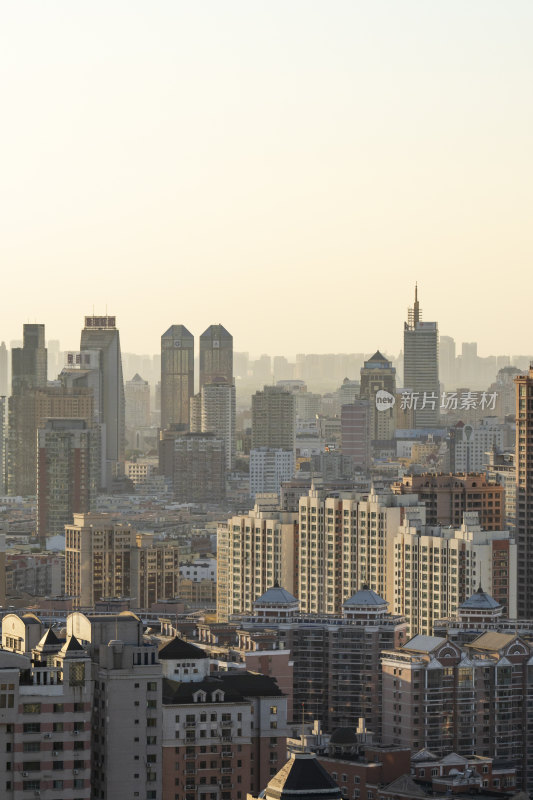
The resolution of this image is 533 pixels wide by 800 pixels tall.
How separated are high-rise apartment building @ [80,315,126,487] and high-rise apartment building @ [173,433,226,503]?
371 inches

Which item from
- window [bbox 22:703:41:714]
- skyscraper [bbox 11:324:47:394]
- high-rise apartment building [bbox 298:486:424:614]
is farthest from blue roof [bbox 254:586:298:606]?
skyscraper [bbox 11:324:47:394]

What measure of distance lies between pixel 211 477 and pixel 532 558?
258ft

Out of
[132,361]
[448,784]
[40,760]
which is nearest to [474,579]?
[448,784]

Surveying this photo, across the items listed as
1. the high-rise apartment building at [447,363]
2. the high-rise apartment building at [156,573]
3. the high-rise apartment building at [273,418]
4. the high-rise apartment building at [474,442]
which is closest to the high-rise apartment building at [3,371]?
the high-rise apartment building at [273,418]

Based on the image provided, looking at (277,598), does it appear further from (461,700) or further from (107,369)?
(107,369)

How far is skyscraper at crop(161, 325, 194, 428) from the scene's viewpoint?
175500 millimetres

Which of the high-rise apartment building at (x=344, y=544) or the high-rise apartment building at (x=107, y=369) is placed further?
the high-rise apartment building at (x=107, y=369)

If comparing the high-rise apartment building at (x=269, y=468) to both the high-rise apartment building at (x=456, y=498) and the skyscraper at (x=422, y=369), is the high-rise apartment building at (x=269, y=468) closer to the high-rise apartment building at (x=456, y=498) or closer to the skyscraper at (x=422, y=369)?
the skyscraper at (x=422, y=369)

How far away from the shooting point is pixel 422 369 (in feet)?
522

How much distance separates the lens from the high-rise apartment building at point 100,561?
85062 mm

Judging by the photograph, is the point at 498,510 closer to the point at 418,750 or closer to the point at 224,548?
the point at 224,548

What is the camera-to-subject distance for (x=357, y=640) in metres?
56.5

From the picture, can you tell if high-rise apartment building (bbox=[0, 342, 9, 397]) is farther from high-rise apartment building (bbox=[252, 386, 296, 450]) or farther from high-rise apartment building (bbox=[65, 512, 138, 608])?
high-rise apartment building (bbox=[65, 512, 138, 608])

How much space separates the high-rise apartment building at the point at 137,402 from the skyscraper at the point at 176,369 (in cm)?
178
